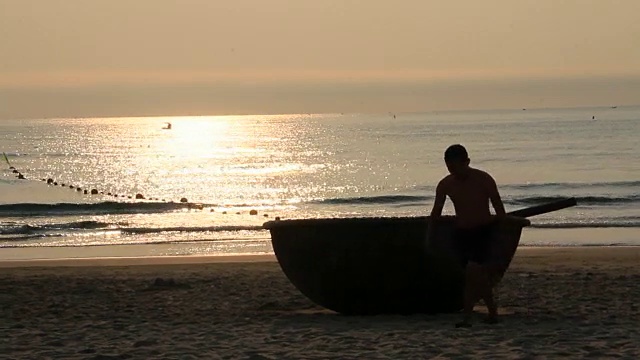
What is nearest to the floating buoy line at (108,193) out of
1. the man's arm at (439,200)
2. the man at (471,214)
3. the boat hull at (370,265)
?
the boat hull at (370,265)

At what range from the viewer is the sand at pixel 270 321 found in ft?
25.1

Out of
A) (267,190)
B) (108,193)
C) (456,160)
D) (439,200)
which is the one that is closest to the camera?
(456,160)

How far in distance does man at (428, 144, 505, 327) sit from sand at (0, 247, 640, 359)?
0.39 meters

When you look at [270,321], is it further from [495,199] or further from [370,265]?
[495,199]

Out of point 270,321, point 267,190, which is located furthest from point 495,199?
point 267,190

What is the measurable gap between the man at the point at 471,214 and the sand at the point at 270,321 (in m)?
0.39

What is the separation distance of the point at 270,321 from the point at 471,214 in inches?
91.4

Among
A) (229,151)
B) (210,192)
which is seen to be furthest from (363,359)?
(229,151)

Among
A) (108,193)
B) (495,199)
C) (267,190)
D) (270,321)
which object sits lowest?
(270,321)

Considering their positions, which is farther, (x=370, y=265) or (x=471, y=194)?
(x=370, y=265)

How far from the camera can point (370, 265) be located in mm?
9242

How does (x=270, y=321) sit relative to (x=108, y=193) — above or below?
below

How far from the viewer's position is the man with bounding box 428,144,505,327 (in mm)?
8305

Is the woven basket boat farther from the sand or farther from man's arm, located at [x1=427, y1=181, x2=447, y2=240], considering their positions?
man's arm, located at [x1=427, y1=181, x2=447, y2=240]
